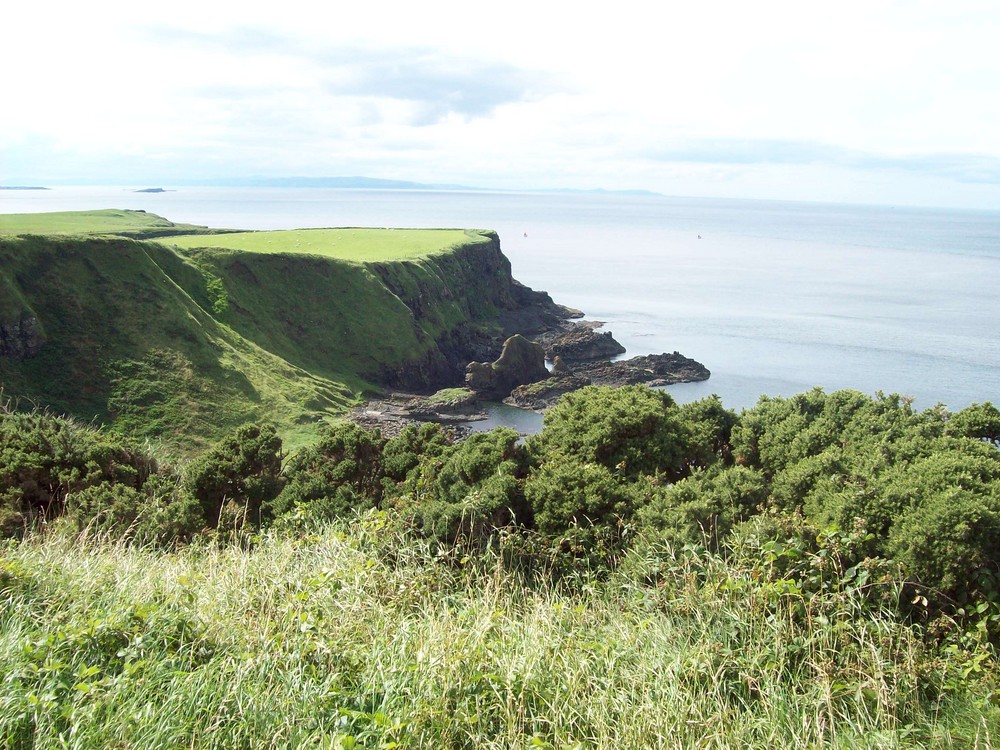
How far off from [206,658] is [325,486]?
7.41 meters

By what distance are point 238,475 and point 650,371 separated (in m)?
55.5

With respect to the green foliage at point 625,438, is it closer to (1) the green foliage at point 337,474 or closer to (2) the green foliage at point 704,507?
(2) the green foliage at point 704,507

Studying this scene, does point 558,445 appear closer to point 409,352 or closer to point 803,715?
point 803,715

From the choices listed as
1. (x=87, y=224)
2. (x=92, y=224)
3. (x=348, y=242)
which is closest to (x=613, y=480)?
(x=87, y=224)

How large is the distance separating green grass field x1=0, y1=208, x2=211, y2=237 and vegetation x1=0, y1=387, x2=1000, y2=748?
55615 millimetres

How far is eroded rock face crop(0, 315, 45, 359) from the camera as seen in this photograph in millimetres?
45375

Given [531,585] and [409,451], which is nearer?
[531,585]

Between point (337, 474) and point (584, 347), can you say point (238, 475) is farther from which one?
point (584, 347)

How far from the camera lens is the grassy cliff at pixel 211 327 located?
46.5 meters

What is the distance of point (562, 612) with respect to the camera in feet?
23.1

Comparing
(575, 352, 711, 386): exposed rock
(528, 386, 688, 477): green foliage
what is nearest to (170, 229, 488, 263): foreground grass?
(575, 352, 711, 386): exposed rock

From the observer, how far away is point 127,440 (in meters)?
17.4

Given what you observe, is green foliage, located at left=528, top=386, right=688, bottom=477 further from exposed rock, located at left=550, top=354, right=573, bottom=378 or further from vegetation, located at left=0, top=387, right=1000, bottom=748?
exposed rock, located at left=550, top=354, right=573, bottom=378

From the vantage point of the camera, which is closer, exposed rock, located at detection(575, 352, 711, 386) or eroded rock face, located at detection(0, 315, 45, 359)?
eroded rock face, located at detection(0, 315, 45, 359)
